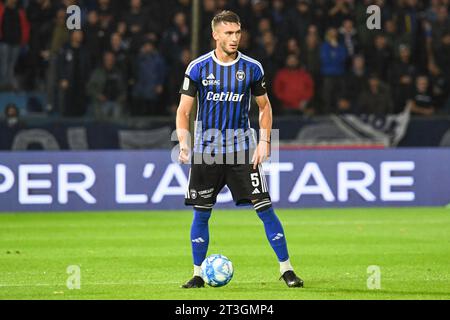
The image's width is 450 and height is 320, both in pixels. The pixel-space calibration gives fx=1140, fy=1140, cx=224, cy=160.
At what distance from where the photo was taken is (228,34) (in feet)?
31.9

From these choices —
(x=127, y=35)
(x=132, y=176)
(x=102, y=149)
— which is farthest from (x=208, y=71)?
(x=127, y=35)

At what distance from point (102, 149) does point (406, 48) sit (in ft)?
20.4

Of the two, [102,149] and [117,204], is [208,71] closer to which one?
[117,204]

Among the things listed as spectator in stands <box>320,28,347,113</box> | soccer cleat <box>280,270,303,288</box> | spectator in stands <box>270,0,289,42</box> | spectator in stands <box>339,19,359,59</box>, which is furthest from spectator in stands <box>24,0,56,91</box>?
soccer cleat <box>280,270,303,288</box>

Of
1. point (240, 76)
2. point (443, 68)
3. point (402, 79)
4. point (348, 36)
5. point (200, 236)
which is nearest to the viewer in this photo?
point (240, 76)

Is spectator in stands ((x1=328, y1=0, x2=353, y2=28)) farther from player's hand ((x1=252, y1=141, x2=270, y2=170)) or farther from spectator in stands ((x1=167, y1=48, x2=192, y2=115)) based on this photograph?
player's hand ((x1=252, y1=141, x2=270, y2=170))

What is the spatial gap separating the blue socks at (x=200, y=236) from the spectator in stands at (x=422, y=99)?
12.6 meters

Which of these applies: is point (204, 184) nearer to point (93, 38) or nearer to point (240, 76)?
point (240, 76)

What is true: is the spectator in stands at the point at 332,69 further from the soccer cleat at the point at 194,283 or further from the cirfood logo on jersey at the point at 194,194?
the soccer cleat at the point at 194,283

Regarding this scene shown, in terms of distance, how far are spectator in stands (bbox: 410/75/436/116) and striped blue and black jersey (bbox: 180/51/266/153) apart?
12.4m

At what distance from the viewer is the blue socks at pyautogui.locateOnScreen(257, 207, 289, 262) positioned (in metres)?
9.91

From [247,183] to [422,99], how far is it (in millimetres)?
12738

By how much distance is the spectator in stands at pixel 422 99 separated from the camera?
22.0 metres

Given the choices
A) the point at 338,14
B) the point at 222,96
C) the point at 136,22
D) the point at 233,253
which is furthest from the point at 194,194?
the point at 338,14
